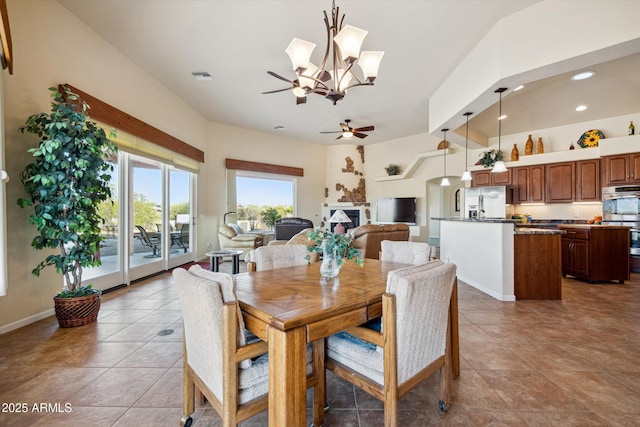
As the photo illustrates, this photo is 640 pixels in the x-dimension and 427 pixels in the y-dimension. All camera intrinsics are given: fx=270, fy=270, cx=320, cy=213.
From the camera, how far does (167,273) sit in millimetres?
4746

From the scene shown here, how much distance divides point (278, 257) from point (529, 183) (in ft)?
19.4

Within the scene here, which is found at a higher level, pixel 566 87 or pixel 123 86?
pixel 566 87

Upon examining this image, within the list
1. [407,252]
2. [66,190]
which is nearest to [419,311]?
[407,252]

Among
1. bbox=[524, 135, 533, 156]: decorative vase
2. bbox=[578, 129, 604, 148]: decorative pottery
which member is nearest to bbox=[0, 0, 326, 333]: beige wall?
bbox=[524, 135, 533, 156]: decorative vase

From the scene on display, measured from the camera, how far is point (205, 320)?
1111mm

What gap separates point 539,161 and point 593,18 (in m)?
3.80

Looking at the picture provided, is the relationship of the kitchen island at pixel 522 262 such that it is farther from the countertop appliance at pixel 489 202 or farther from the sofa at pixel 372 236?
the countertop appliance at pixel 489 202

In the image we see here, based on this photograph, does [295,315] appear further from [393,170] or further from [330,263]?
[393,170]

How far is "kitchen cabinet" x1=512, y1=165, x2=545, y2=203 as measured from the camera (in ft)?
18.0

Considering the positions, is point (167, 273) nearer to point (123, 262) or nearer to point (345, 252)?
point (123, 262)

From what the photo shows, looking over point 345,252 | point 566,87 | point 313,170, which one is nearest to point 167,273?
point 345,252

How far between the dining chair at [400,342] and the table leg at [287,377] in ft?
1.18

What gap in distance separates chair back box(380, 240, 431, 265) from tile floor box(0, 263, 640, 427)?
2.66 feet

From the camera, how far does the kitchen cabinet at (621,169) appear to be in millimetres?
4426
